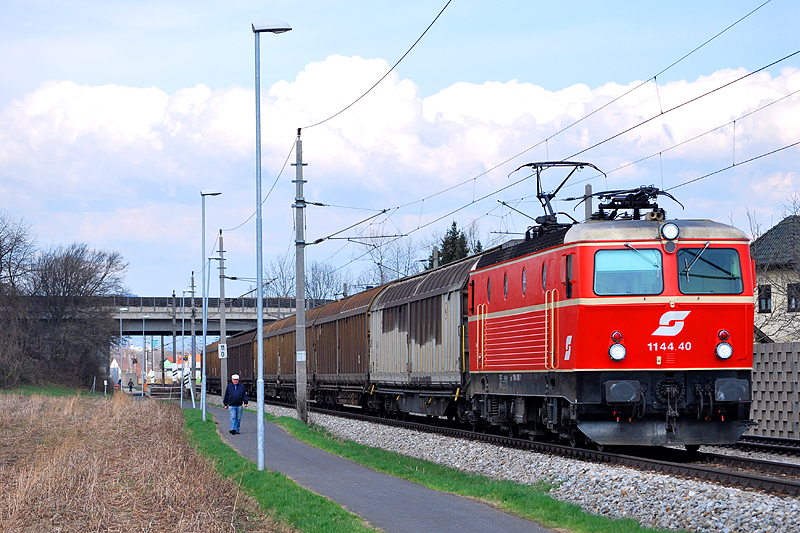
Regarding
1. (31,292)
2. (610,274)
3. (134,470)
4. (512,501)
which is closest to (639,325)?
(610,274)

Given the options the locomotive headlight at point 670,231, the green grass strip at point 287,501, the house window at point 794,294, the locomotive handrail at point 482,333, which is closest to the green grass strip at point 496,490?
the green grass strip at point 287,501

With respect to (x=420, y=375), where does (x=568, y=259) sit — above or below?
above

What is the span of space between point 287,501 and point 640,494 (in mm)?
4242

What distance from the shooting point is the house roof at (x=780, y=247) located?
36062mm

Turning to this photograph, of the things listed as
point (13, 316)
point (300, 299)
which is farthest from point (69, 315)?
point (300, 299)

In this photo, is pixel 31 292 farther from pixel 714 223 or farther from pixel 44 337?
pixel 714 223

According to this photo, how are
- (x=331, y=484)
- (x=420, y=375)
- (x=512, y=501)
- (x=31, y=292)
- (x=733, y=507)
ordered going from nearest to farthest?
(x=733, y=507), (x=512, y=501), (x=331, y=484), (x=420, y=375), (x=31, y=292)

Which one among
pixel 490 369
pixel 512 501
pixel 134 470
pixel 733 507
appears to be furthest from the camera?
pixel 490 369

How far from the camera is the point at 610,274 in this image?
1448cm

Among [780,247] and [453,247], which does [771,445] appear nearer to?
[780,247]

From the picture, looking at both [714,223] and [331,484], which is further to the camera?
[714,223]

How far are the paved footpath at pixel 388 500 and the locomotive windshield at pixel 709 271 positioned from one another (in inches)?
197

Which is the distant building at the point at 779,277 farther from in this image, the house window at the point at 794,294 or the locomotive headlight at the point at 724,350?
the locomotive headlight at the point at 724,350

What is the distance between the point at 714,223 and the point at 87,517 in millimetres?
10088
